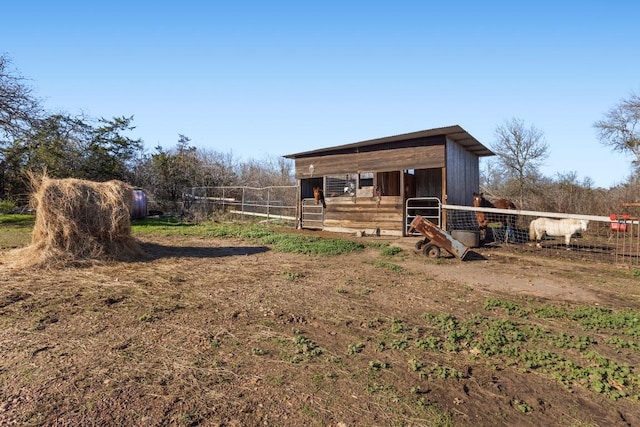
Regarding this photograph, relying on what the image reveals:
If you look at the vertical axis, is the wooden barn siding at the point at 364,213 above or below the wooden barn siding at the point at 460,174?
below

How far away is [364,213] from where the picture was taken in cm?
1398

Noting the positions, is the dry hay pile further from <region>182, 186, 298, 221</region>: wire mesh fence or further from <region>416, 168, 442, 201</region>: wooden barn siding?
<region>416, 168, 442, 201</region>: wooden barn siding

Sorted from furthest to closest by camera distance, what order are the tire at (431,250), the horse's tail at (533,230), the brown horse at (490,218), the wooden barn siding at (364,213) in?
1. the wooden barn siding at (364,213)
2. the brown horse at (490,218)
3. the horse's tail at (533,230)
4. the tire at (431,250)

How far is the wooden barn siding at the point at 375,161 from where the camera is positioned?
12.5m

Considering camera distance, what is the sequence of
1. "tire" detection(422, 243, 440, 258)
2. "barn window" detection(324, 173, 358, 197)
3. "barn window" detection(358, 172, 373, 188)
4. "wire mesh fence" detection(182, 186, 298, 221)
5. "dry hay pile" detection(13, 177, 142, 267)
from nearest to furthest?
"dry hay pile" detection(13, 177, 142, 267), "tire" detection(422, 243, 440, 258), "barn window" detection(324, 173, 358, 197), "barn window" detection(358, 172, 373, 188), "wire mesh fence" detection(182, 186, 298, 221)

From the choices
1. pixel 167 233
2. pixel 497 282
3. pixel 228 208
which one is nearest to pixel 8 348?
pixel 497 282

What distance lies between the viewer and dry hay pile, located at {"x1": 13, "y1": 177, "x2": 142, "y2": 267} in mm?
7316

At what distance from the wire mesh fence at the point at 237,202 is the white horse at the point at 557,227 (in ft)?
34.8

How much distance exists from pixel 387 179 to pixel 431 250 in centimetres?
691

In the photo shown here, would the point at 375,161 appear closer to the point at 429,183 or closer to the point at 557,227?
the point at 429,183

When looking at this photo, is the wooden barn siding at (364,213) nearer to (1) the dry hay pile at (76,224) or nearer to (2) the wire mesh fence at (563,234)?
(2) the wire mesh fence at (563,234)

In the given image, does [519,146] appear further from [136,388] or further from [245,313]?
[136,388]

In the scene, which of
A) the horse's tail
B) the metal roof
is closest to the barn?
the metal roof

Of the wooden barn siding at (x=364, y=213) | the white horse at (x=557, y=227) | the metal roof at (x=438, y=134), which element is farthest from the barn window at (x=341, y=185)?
the white horse at (x=557, y=227)
